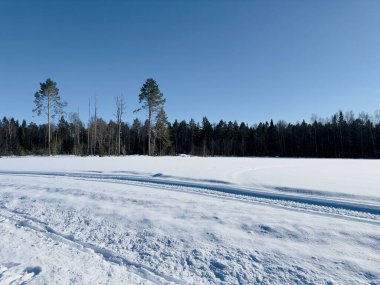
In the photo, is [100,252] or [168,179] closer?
[100,252]

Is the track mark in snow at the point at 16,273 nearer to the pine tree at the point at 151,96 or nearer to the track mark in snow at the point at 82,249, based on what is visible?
the track mark in snow at the point at 82,249

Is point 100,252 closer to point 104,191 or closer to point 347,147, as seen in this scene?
point 104,191

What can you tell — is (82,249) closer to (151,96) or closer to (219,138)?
(151,96)

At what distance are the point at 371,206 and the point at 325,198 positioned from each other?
1.07 meters

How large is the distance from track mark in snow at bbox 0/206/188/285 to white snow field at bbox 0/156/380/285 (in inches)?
0.6

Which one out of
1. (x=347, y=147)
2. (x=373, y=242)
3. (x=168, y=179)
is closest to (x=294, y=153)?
(x=347, y=147)

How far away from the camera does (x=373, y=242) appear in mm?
3840

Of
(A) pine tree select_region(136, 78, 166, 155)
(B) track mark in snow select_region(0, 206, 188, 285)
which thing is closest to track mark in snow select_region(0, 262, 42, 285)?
(B) track mark in snow select_region(0, 206, 188, 285)

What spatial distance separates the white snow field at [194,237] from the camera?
3148 millimetres

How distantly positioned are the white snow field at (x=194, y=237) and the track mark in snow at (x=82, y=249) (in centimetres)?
1

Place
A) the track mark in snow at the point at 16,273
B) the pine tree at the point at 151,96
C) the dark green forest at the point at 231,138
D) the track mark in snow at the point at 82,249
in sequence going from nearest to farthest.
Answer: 1. the track mark in snow at the point at 16,273
2. the track mark in snow at the point at 82,249
3. the pine tree at the point at 151,96
4. the dark green forest at the point at 231,138

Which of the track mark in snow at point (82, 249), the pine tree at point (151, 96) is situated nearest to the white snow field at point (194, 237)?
the track mark in snow at point (82, 249)

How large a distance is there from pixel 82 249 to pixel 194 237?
6.31 ft

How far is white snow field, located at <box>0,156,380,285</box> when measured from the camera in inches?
124
